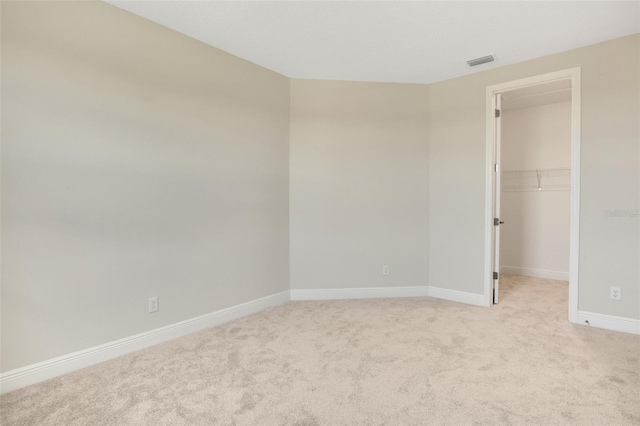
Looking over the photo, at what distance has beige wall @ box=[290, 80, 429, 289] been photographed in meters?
3.69

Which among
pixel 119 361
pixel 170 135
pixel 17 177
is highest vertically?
pixel 170 135

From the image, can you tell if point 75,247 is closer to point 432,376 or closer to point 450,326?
point 432,376

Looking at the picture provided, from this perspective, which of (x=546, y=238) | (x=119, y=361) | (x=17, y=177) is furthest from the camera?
(x=546, y=238)

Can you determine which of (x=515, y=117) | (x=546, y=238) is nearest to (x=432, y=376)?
(x=546, y=238)

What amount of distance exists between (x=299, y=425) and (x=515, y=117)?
5.33 meters

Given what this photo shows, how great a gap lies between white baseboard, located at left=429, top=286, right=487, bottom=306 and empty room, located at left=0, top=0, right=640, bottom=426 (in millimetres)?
23

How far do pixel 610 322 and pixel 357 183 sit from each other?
8.77 feet

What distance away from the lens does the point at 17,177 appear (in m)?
1.89

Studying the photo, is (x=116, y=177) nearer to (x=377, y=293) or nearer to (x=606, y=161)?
(x=377, y=293)

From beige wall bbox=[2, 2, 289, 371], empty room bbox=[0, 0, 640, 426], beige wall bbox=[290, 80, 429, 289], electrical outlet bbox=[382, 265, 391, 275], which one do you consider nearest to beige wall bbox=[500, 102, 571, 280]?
empty room bbox=[0, 0, 640, 426]

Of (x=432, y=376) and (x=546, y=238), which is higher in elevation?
(x=546, y=238)

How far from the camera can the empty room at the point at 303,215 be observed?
1873mm

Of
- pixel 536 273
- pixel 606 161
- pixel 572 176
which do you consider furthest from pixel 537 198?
pixel 606 161

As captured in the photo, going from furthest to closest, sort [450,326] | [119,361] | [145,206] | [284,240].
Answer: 1. [284,240]
2. [450,326]
3. [145,206]
4. [119,361]
